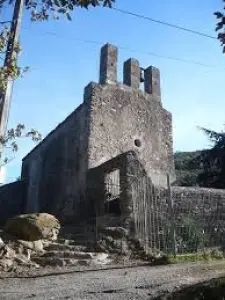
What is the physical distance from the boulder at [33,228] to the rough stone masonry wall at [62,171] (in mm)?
3826

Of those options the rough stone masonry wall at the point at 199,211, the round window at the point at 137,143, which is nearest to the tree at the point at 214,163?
the round window at the point at 137,143

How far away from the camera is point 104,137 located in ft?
48.3

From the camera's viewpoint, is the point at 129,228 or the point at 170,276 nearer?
the point at 170,276

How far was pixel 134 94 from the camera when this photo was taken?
1628 cm

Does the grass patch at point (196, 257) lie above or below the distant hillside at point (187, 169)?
below

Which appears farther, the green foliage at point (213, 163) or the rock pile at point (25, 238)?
the green foliage at point (213, 163)

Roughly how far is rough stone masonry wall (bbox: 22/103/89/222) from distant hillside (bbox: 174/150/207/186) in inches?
198

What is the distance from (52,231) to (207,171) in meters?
9.90

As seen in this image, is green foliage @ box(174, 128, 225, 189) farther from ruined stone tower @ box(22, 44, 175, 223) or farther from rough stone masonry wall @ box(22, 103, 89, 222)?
rough stone masonry wall @ box(22, 103, 89, 222)

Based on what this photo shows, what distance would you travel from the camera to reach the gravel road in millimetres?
5395

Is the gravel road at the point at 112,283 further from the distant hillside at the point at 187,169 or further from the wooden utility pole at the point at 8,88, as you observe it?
the distant hillside at the point at 187,169

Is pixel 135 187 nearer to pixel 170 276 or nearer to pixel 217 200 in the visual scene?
pixel 217 200

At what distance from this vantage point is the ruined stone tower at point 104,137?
47.2ft

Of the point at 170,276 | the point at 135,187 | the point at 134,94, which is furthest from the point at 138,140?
the point at 170,276
